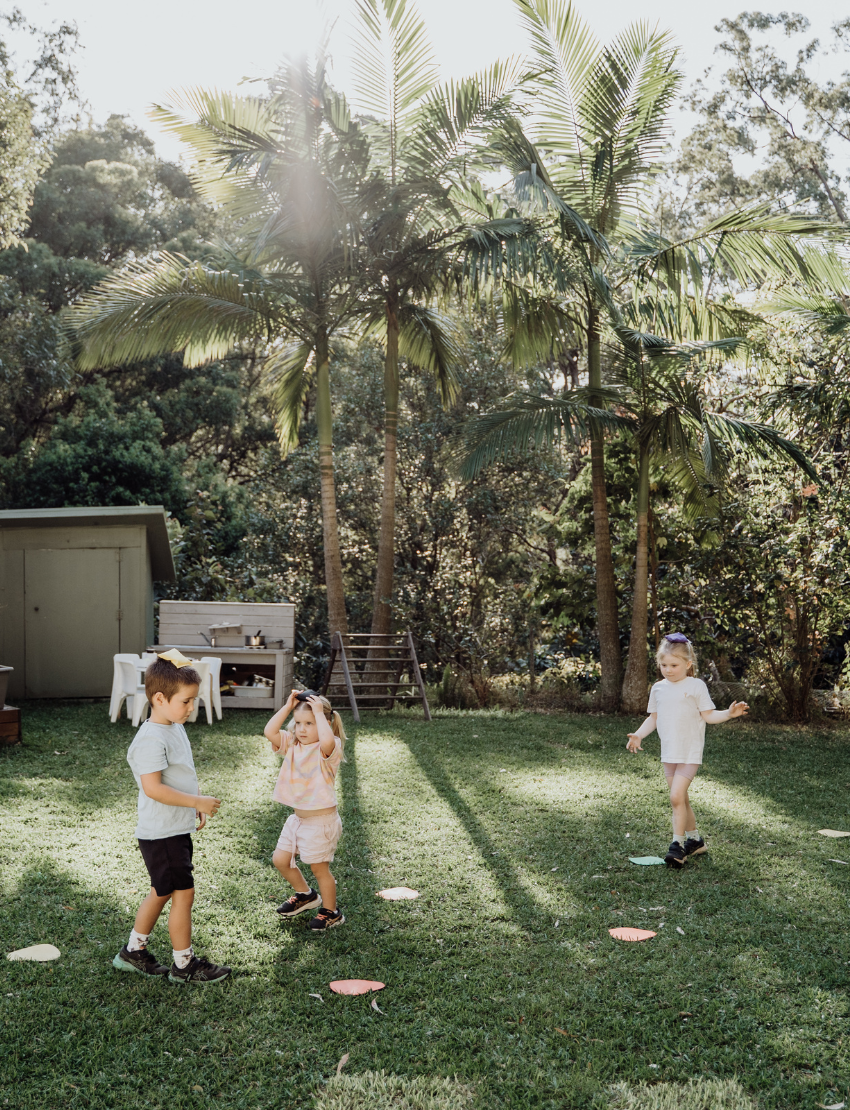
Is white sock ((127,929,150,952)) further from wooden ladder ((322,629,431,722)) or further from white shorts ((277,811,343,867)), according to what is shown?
wooden ladder ((322,629,431,722))

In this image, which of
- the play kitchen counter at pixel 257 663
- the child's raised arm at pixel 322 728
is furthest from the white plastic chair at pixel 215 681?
the child's raised arm at pixel 322 728

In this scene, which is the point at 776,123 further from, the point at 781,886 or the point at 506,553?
the point at 781,886

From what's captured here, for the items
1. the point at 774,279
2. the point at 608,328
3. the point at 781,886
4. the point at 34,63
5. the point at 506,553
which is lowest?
the point at 781,886

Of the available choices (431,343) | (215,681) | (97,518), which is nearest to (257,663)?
(215,681)

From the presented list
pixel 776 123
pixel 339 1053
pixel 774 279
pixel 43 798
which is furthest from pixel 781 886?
pixel 776 123

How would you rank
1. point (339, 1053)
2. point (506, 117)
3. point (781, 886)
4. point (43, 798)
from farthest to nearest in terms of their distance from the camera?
point (506, 117) → point (43, 798) → point (781, 886) → point (339, 1053)

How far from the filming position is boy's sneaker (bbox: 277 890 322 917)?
156 inches

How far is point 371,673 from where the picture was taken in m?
10.8

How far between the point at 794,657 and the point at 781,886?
5.67m

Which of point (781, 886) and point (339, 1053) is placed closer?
point (339, 1053)

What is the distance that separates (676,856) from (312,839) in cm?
200

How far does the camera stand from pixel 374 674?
1108 cm

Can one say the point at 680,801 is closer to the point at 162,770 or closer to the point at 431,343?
the point at 162,770

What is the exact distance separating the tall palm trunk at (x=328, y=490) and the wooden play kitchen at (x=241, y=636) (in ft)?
2.05
